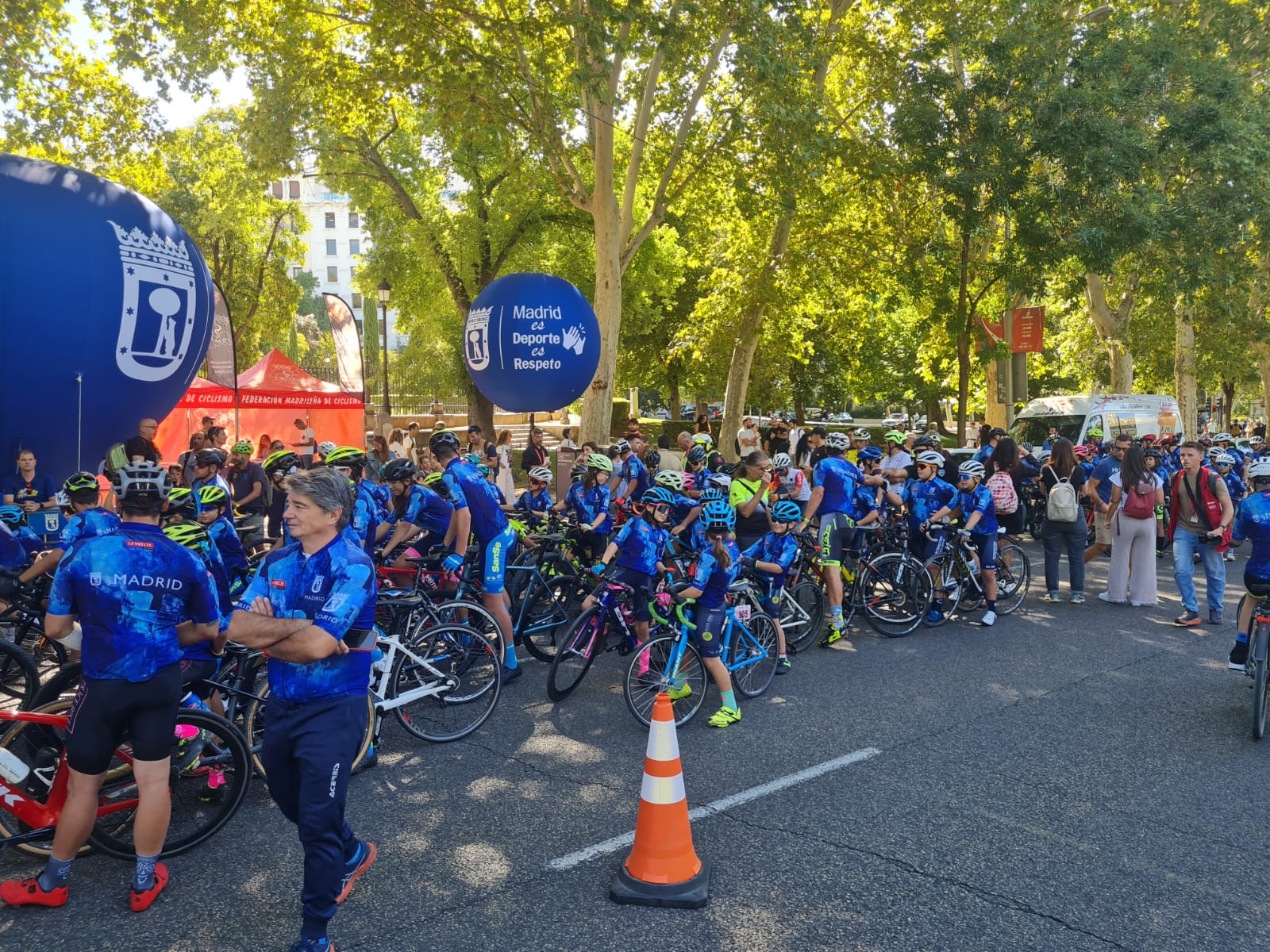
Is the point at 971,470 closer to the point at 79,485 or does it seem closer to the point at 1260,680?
the point at 1260,680

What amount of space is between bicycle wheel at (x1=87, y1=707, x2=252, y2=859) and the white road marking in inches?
68.7

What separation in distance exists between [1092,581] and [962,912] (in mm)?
10388

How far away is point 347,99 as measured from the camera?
18609 mm

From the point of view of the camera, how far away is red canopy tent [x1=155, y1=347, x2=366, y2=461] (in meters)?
17.4

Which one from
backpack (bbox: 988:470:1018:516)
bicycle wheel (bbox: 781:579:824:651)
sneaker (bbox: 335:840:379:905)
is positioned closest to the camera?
sneaker (bbox: 335:840:379:905)

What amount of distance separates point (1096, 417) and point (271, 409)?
17519 mm

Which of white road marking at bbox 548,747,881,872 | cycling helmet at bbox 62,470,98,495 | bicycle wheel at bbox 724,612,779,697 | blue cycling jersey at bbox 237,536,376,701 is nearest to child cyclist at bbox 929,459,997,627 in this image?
bicycle wheel at bbox 724,612,779,697

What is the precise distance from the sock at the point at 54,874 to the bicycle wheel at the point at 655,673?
347cm

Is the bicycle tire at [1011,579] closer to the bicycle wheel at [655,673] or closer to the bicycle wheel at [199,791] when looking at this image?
the bicycle wheel at [655,673]

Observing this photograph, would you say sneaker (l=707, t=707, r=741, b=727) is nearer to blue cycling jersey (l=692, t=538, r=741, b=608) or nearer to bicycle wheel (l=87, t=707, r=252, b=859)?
blue cycling jersey (l=692, t=538, r=741, b=608)

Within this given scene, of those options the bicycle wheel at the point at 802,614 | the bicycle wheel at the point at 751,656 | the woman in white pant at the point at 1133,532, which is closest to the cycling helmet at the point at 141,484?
the bicycle wheel at the point at 751,656

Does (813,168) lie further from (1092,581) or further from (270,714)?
(270,714)

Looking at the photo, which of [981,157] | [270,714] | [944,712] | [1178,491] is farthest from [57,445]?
[981,157]

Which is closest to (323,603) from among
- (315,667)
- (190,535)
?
(315,667)
